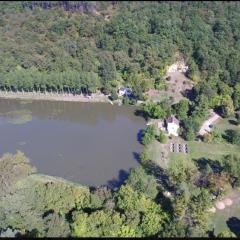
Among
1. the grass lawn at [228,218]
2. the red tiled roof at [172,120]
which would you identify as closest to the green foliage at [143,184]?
the grass lawn at [228,218]

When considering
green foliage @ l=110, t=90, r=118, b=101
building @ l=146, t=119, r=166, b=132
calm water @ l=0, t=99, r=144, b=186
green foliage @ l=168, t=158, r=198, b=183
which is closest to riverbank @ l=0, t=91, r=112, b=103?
calm water @ l=0, t=99, r=144, b=186

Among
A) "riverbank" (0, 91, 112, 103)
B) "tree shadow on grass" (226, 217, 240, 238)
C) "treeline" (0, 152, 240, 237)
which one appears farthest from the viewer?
"riverbank" (0, 91, 112, 103)

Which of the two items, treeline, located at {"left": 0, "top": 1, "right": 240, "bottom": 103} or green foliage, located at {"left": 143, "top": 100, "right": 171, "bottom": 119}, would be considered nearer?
green foliage, located at {"left": 143, "top": 100, "right": 171, "bottom": 119}

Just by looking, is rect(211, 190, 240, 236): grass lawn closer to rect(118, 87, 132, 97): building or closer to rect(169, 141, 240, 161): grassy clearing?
rect(169, 141, 240, 161): grassy clearing

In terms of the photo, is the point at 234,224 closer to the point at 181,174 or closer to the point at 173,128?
the point at 181,174

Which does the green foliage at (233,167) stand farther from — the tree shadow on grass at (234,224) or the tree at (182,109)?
the tree at (182,109)

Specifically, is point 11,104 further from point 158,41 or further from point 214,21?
point 214,21
